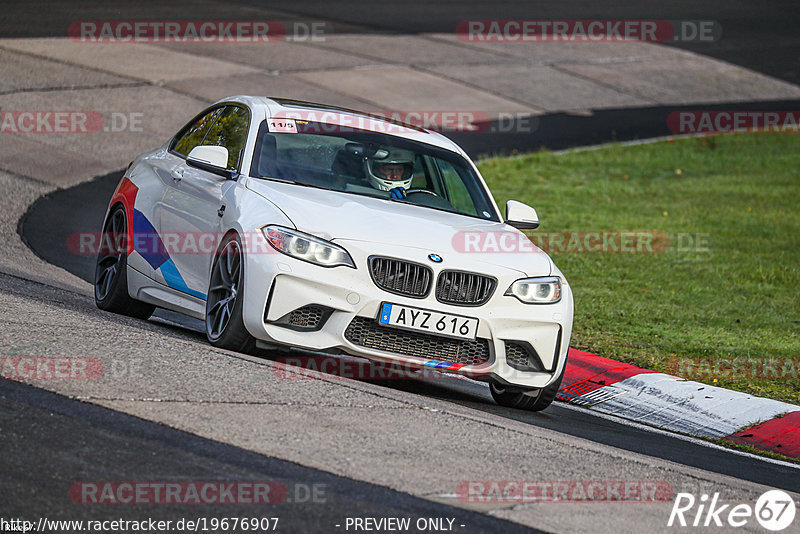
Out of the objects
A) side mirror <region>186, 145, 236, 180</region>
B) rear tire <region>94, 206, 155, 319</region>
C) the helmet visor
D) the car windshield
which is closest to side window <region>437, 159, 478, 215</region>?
the car windshield

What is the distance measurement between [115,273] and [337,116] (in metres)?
2.03

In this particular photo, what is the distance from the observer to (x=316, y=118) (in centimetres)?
903

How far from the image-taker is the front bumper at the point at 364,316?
747 cm

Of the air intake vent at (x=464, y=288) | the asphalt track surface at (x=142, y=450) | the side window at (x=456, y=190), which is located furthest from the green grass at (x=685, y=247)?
the air intake vent at (x=464, y=288)

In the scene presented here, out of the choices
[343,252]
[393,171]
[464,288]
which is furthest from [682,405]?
[343,252]

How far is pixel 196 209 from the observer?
859cm

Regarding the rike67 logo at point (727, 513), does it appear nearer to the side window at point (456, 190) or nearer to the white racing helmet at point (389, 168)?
the side window at point (456, 190)

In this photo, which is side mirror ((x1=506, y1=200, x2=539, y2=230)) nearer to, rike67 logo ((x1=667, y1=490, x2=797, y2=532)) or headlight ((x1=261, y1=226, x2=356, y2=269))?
headlight ((x1=261, y1=226, x2=356, y2=269))

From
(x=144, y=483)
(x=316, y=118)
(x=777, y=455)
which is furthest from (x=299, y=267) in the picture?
(x=777, y=455)

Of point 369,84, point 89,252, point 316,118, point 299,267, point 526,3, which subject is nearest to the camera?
point 299,267

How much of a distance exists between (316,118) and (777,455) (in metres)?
3.86

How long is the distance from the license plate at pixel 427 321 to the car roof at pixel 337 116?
2.00 m

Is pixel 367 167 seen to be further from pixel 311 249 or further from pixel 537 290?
pixel 537 290

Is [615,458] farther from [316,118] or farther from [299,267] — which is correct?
[316,118]
